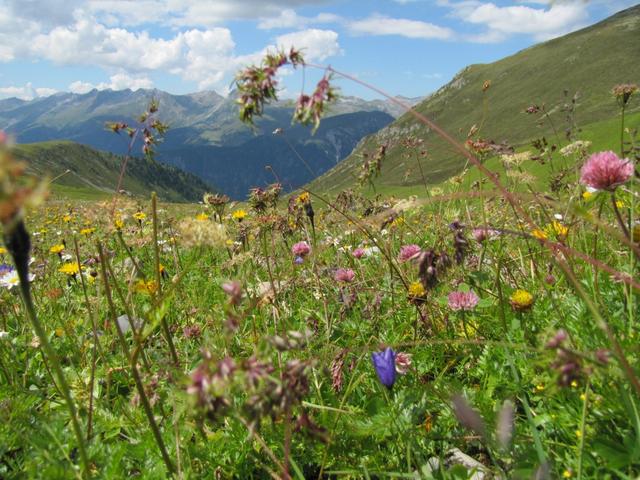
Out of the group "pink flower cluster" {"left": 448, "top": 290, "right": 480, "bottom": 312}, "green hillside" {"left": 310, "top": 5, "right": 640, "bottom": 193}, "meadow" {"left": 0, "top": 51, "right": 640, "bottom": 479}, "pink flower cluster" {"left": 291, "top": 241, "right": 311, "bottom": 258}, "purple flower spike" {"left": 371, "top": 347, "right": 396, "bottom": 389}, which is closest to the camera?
"meadow" {"left": 0, "top": 51, "right": 640, "bottom": 479}

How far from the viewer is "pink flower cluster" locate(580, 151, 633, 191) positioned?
6.33 feet

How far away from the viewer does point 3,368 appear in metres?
3.14

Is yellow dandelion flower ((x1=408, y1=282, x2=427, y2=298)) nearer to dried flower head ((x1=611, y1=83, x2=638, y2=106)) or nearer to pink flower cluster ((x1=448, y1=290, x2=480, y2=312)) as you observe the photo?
pink flower cluster ((x1=448, y1=290, x2=480, y2=312))

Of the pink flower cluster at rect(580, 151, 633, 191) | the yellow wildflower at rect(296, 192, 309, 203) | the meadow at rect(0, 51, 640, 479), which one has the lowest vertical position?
the meadow at rect(0, 51, 640, 479)

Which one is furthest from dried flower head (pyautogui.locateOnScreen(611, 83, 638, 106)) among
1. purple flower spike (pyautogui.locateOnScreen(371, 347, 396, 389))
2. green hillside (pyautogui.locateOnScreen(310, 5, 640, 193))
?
green hillside (pyautogui.locateOnScreen(310, 5, 640, 193))

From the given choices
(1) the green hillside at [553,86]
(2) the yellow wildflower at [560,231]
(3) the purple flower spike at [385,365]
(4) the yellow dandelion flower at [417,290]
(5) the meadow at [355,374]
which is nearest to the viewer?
(5) the meadow at [355,374]

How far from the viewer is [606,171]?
1.96 meters

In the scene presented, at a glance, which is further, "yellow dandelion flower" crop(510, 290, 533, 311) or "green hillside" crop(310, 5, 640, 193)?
"green hillside" crop(310, 5, 640, 193)

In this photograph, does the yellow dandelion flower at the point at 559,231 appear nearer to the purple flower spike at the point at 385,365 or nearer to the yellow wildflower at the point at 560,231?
the yellow wildflower at the point at 560,231

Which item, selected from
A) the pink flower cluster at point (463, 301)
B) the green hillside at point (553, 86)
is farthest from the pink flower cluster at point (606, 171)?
the green hillside at point (553, 86)

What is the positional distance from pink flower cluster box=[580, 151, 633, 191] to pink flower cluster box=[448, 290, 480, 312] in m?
1.05

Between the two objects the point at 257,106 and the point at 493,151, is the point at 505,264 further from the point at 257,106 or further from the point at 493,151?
the point at 257,106

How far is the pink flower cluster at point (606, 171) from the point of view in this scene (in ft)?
6.33

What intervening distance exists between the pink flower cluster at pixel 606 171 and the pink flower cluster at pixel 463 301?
1.05m
